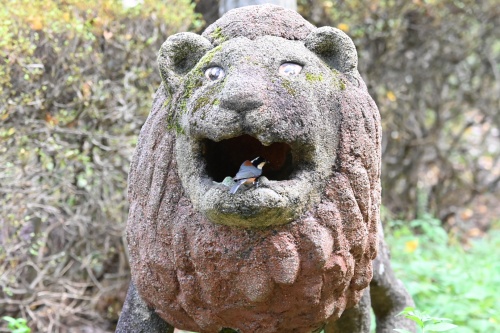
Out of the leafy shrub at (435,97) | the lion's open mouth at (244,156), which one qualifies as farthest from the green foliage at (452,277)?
the lion's open mouth at (244,156)

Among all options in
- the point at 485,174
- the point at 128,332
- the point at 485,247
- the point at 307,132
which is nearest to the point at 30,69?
the point at 128,332

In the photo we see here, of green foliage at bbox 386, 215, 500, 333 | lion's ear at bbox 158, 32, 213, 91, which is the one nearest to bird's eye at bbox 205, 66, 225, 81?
lion's ear at bbox 158, 32, 213, 91

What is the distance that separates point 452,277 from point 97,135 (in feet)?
7.16

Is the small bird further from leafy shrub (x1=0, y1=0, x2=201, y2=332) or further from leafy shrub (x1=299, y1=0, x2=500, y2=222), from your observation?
leafy shrub (x1=299, y1=0, x2=500, y2=222)

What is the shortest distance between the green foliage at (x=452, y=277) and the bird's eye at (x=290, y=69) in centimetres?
141

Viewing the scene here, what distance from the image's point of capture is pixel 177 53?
1728 millimetres

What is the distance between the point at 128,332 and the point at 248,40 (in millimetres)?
928

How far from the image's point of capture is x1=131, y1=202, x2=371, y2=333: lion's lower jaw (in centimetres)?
157

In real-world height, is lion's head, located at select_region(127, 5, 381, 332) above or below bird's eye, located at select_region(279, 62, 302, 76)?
below

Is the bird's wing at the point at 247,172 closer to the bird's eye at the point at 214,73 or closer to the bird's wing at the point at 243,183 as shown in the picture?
the bird's wing at the point at 243,183

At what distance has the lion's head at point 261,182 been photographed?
1.52 m

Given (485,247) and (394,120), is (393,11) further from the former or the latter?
(485,247)

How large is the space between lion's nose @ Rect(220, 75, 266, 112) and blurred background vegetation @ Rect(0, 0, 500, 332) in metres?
1.44

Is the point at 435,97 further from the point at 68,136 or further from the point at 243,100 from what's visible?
the point at 243,100
